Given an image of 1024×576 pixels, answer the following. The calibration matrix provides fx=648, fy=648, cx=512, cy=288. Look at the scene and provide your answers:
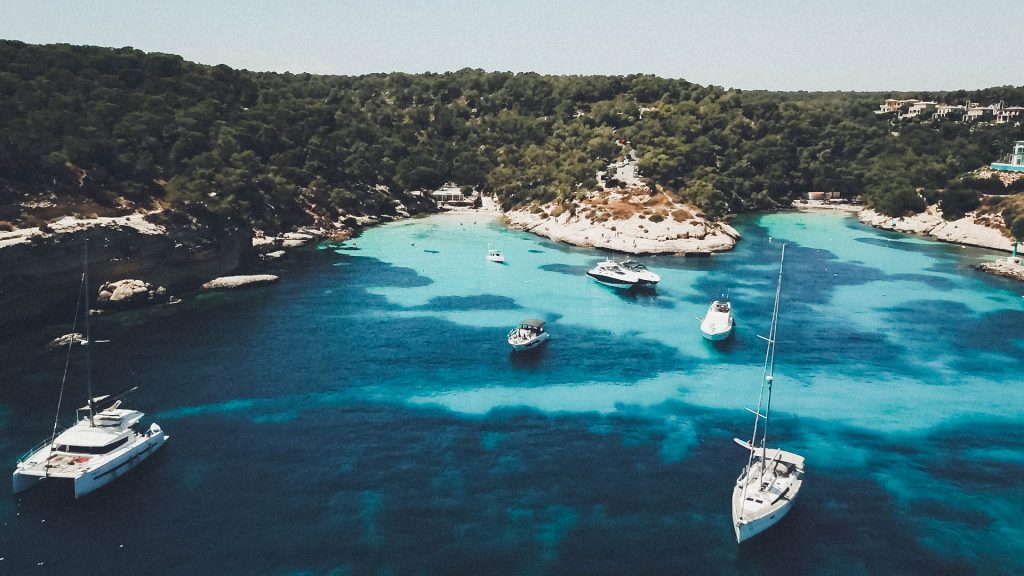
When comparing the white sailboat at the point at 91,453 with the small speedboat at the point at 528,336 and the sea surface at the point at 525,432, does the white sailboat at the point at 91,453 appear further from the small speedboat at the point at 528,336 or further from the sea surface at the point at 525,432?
the small speedboat at the point at 528,336

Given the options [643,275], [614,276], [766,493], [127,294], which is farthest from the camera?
[643,275]

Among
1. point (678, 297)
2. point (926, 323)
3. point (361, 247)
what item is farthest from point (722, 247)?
point (361, 247)

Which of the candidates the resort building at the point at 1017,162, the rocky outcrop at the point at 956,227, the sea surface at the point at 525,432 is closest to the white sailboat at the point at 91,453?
the sea surface at the point at 525,432

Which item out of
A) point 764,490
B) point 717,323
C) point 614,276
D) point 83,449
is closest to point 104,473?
point 83,449

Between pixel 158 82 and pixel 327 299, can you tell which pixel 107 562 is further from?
pixel 158 82

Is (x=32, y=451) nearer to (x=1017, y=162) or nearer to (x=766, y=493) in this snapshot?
(x=766, y=493)

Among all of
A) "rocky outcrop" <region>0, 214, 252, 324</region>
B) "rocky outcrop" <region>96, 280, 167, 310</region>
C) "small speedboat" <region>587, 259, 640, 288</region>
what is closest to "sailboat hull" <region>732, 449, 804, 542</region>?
"small speedboat" <region>587, 259, 640, 288</region>

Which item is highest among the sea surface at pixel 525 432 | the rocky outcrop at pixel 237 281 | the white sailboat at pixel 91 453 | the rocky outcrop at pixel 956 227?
the rocky outcrop at pixel 956 227
